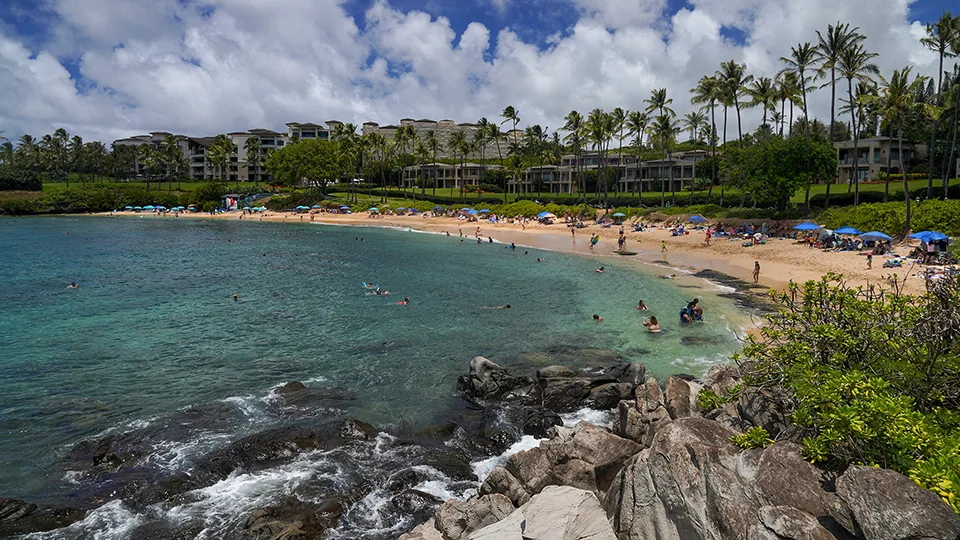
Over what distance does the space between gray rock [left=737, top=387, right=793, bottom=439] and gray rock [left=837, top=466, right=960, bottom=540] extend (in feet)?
9.94

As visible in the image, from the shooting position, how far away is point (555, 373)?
20.9 m

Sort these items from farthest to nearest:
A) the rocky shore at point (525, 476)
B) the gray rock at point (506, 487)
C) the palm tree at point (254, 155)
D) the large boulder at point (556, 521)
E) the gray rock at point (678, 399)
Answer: the palm tree at point (254, 155), the gray rock at point (678, 399), the gray rock at point (506, 487), the large boulder at point (556, 521), the rocky shore at point (525, 476)

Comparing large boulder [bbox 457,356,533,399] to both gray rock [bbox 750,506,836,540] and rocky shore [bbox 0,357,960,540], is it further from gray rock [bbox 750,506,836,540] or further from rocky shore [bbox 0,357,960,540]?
gray rock [bbox 750,506,836,540]

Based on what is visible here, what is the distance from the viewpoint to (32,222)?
10225 centimetres

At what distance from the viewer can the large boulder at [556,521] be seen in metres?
8.87

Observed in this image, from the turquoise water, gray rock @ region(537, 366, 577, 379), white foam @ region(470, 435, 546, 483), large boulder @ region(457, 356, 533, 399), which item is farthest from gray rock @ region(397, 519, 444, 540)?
gray rock @ region(537, 366, 577, 379)

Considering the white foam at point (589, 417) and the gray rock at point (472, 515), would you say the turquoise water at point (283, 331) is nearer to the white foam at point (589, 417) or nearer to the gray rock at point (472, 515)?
the white foam at point (589, 417)

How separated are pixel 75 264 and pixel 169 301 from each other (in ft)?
75.7

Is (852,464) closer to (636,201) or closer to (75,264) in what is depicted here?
(75,264)

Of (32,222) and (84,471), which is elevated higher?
(32,222)

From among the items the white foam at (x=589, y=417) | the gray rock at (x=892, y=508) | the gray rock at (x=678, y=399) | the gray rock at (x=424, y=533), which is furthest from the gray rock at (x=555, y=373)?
the gray rock at (x=892, y=508)

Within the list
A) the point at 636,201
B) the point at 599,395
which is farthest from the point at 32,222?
the point at 599,395

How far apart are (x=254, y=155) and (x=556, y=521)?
151 meters

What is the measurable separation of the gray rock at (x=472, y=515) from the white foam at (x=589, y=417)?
6.82 meters
